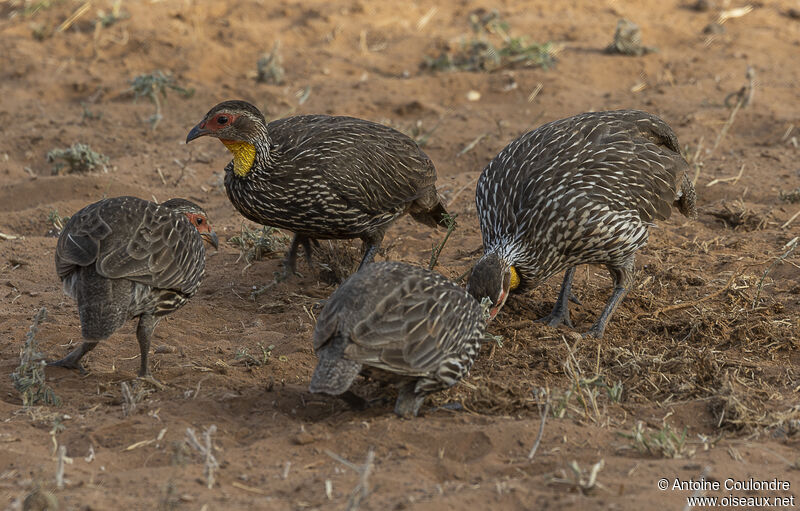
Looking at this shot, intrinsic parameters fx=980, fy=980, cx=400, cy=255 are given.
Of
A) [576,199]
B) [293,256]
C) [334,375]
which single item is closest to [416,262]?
[293,256]

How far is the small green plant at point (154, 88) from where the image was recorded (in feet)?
34.3

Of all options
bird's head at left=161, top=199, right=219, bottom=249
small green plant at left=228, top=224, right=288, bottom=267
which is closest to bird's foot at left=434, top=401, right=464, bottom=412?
bird's head at left=161, top=199, right=219, bottom=249

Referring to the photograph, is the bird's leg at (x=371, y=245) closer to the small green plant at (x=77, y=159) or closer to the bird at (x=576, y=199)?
the bird at (x=576, y=199)

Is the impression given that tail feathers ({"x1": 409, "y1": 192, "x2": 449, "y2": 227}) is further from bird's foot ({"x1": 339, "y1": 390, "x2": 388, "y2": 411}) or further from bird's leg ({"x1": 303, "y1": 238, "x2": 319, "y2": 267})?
bird's foot ({"x1": 339, "y1": 390, "x2": 388, "y2": 411})

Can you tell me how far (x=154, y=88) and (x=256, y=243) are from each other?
3.39m

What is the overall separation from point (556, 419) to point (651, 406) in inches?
29.9

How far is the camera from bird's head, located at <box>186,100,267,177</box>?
7070 millimetres

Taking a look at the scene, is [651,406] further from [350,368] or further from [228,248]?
[228,248]

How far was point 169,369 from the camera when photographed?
606 centimetres

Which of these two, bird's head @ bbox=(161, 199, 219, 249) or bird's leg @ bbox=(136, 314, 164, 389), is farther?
bird's head @ bbox=(161, 199, 219, 249)

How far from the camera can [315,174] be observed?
7.04m

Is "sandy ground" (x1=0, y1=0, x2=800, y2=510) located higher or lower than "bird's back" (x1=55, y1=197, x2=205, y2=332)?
lower

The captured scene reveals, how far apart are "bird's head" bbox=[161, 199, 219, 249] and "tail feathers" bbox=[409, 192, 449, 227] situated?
5.30 feet

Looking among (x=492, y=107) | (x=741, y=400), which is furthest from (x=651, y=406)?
(x=492, y=107)
